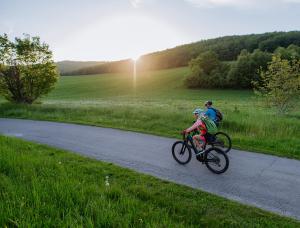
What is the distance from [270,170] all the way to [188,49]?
294 ft

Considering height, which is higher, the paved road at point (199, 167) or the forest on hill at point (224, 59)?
the forest on hill at point (224, 59)

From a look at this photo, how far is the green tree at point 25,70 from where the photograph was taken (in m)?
21.8

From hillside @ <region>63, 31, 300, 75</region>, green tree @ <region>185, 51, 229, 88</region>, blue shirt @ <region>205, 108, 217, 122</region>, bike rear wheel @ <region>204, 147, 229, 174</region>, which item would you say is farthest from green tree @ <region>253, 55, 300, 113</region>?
hillside @ <region>63, 31, 300, 75</region>

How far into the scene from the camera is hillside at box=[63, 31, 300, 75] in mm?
71375

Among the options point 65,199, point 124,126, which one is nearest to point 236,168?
point 65,199

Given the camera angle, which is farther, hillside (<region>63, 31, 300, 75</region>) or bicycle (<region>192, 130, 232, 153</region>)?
hillside (<region>63, 31, 300, 75</region>)

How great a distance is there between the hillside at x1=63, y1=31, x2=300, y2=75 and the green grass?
71179 mm

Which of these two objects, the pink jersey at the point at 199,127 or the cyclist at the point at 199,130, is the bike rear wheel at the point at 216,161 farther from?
the pink jersey at the point at 199,127

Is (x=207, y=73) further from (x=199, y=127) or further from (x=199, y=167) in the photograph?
(x=199, y=167)

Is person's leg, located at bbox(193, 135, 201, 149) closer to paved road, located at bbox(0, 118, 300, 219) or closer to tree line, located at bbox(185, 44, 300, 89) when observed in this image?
paved road, located at bbox(0, 118, 300, 219)

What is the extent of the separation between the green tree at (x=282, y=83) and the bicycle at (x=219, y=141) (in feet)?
25.6

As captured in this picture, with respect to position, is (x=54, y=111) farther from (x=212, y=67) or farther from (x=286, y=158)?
(x=212, y=67)

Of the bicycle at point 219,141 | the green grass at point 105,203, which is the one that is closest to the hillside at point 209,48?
the bicycle at point 219,141

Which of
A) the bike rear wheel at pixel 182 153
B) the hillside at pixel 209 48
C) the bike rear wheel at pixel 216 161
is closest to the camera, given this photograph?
the bike rear wheel at pixel 216 161
